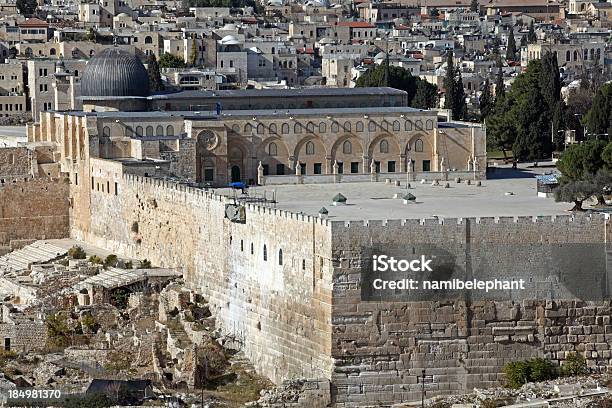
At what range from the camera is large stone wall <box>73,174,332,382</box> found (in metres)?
48.4

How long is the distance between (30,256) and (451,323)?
62.6 feet

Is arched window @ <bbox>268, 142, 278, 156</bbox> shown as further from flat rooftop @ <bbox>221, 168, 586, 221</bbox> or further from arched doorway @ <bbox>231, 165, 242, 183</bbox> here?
flat rooftop @ <bbox>221, 168, 586, 221</bbox>

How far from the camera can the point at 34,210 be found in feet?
221

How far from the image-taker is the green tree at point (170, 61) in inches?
4339

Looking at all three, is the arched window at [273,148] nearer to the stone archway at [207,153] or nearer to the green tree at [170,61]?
the stone archway at [207,153]

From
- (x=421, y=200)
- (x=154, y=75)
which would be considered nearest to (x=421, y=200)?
(x=421, y=200)

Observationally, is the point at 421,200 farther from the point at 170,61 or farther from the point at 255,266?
the point at 170,61

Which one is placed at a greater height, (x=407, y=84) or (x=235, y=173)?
(x=407, y=84)

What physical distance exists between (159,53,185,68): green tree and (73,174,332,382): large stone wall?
162ft

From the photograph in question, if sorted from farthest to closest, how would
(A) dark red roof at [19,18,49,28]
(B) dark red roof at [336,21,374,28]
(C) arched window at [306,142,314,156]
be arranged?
(B) dark red roof at [336,21,374,28] → (A) dark red roof at [19,18,49,28] → (C) arched window at [306,142,314,156]

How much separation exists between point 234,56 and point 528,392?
2699 inches

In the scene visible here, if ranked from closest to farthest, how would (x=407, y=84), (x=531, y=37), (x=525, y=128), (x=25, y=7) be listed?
(x=525, y=128)
(x=407, y=84)
(x=25, y=7)
(x=531, y=37)

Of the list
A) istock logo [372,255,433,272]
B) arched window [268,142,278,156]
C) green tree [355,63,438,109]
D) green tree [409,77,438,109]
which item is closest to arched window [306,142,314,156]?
arched window [268,142,278,156]

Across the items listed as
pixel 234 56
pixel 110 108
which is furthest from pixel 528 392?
pixel 234 56
